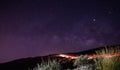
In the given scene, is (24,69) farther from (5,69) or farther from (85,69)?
(85,69)

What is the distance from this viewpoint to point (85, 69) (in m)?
9.59

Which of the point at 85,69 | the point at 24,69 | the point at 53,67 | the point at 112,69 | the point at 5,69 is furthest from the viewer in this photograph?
the point at 5,69

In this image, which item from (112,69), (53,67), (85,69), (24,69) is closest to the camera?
(85,69)

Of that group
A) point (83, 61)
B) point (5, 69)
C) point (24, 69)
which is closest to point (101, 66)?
point (83, 61)

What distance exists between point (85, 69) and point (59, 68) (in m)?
2.19

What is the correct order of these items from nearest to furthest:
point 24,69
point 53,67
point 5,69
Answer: point 53,67
point 24,69
point 5,69

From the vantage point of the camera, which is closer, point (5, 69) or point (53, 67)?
point (53, 67)

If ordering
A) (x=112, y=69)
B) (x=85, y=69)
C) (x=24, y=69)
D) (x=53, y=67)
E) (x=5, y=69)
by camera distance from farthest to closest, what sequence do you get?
(x=5, y=69) → (x=24, y=69) → (x=53, y=67) → (x=112, y=69) → (x=85, y=69)

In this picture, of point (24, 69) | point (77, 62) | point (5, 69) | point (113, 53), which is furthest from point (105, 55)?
point (5, 69)

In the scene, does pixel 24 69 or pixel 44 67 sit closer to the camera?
pixel 44 67

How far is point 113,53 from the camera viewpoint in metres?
11.6

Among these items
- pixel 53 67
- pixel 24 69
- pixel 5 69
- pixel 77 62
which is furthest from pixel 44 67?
pixel 5 69

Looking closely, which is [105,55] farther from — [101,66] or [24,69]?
[24,69]

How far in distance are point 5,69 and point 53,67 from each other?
904 centimetres
